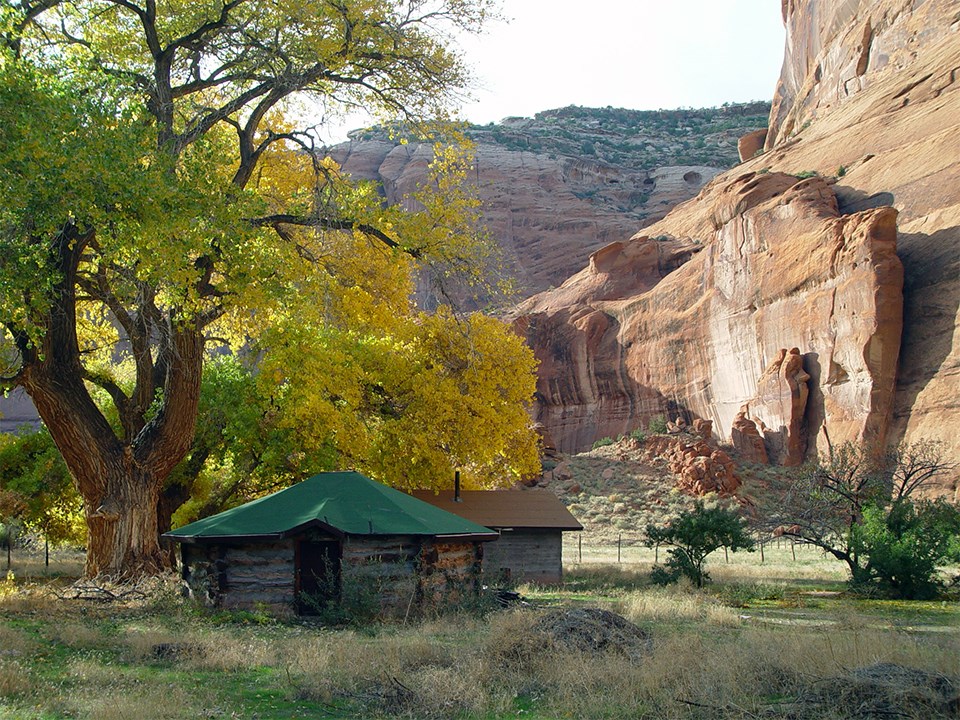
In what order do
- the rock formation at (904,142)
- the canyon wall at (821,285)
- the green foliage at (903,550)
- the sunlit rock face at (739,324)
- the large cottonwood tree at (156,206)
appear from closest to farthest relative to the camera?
the large cottonwood tree at (156,206)
the green foliage at (903,550)
the rock formation at (904,142)
the canyon wall at (821,285)
the sunlit rock face at (739,324)

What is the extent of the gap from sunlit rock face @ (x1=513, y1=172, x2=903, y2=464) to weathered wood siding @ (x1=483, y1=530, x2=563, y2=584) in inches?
976

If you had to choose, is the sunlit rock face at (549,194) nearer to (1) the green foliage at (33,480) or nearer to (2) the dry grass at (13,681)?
(1) the green foliage at (33,480)

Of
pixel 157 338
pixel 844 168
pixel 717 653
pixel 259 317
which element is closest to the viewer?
pixel 717 653

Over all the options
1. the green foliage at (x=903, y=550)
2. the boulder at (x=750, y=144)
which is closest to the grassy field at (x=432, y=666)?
the green foliage at (x=903, y=550)

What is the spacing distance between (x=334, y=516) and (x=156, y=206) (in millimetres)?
6881

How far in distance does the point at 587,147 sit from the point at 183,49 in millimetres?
120607

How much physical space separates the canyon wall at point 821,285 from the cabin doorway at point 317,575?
33.7m

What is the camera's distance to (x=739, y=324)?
2304 inches

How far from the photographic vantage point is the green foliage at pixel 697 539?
84.6ft

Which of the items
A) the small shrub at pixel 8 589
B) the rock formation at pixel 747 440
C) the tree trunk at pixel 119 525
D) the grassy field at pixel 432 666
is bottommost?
the grassy field at pixel 432 666

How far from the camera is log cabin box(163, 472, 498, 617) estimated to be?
17875mm

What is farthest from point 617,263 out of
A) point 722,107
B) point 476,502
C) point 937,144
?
point 722,107

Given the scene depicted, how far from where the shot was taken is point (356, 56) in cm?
1962

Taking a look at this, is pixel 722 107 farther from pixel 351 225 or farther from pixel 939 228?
pixel 351 225
